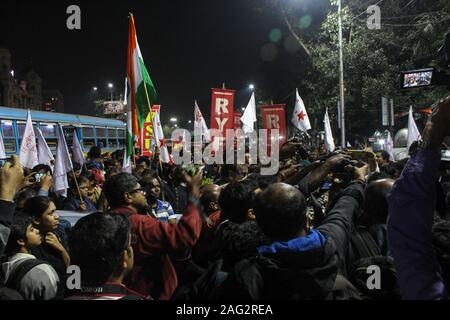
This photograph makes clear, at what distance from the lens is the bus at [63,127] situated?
49.3 feet

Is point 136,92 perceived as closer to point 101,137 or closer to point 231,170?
point 231,170

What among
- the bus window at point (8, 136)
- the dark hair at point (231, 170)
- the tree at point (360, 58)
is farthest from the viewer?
the tree at point (360, 58)

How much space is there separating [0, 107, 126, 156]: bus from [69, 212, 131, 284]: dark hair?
13929 millimetres

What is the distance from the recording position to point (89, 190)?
6.89 metres

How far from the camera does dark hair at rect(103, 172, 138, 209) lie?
347 cm

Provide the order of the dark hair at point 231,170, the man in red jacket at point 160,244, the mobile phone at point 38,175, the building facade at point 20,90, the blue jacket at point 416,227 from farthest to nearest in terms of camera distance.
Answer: the building facade at point 20,90
the dark hair at point 231,170
the mobile phone at point 38,175
the man in red jacket at point 160,244
the blue jacket at point 416,227

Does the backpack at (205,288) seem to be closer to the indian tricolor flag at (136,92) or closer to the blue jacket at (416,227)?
the blue jacket at (416,227)

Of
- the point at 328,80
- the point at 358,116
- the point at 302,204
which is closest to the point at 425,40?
the point at 328,80

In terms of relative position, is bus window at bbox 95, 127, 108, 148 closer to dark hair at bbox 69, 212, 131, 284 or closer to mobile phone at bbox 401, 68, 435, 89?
mobile phone at bbox 401, 68, 435, 89

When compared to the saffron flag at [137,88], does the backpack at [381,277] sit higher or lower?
lower

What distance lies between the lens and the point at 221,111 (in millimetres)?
10047

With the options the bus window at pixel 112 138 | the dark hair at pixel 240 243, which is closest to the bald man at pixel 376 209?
the dark hair at pixel 240 243

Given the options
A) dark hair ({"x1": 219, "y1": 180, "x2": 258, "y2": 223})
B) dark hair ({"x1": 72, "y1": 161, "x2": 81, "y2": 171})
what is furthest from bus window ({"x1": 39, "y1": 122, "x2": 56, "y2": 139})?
dark hair ({"x1": 219, "y1": 180, "x2": 258, "y2": 223})
